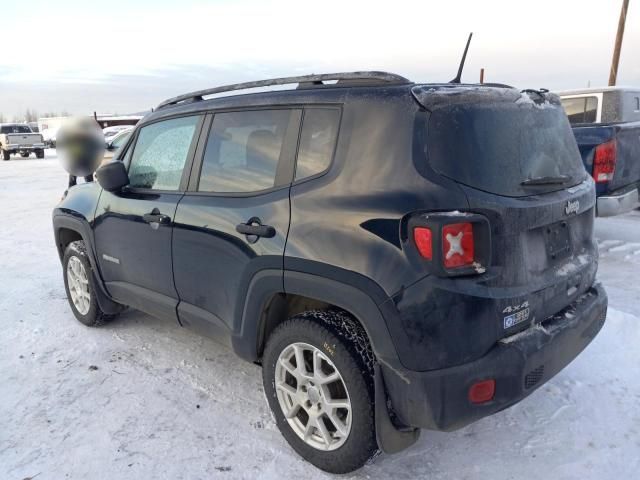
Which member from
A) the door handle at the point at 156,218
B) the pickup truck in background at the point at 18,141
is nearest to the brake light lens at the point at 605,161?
the door handle at the point at 156,218

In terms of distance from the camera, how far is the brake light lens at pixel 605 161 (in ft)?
19.5

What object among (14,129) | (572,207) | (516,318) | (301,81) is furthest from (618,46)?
(14,129)

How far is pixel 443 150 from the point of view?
7.46 ft

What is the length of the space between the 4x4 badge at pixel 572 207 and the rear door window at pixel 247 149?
1.38 m

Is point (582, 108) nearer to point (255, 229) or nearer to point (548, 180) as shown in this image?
point (548, 180)

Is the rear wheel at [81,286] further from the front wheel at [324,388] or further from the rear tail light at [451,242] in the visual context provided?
the rear tail light at [451,242]

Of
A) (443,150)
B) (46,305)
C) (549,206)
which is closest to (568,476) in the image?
(549,206)

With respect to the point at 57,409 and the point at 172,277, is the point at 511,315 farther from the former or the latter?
the point at 57,409

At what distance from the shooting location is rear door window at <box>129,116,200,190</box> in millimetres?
3441

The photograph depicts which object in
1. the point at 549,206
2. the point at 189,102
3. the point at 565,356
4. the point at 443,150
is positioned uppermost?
the point at 189,102

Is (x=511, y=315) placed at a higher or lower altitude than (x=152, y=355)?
higher

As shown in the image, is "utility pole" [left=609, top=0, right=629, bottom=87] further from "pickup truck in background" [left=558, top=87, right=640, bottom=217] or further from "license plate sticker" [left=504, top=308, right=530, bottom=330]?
"license plate sticker" [left=504, top=308, right=530, bottom=330]

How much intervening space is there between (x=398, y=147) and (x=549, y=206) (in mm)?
784

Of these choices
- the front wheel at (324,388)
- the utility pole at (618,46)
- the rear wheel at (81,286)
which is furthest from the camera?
the utility pole at (618,46)
